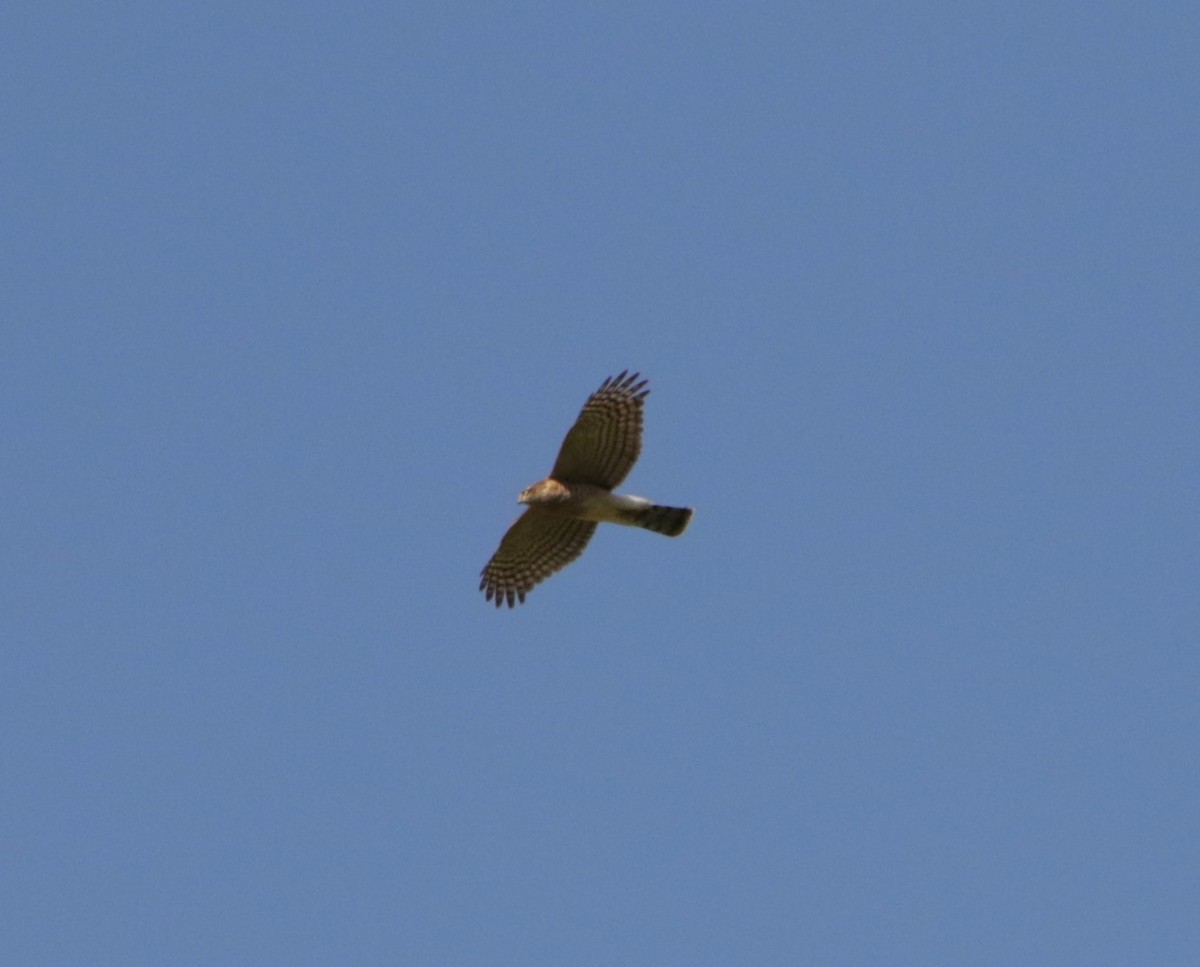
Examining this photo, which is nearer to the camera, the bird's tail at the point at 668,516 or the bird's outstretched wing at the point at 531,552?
the bird's tail at the point at 668,516

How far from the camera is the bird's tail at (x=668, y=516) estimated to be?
2339cm

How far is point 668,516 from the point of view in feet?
76.8

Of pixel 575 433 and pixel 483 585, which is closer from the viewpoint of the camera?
pixel 575 433

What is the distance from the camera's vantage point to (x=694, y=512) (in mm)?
23453

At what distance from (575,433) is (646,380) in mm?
919

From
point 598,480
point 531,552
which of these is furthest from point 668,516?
point 531,552

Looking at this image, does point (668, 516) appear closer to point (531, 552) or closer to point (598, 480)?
point (598, 480)

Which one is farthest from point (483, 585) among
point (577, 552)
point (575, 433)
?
point (575, 433)

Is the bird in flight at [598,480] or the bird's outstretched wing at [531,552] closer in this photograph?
the bird in flight at [598,480]

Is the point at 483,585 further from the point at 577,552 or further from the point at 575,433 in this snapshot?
the point at 575,433

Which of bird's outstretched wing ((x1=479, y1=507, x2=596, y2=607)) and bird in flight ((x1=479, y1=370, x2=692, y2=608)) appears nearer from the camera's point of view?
bird in flight ((x1=479, y1=370, x2=692, y2=608))

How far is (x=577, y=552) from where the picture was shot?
2434cm

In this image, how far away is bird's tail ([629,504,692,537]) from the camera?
23.4 m

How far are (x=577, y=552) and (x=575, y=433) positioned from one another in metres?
1.91
